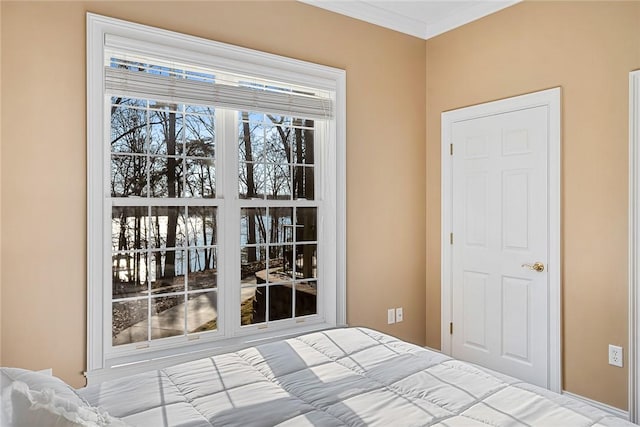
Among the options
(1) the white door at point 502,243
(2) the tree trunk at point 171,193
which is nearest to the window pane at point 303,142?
(2) the tree trunk at point 171,193

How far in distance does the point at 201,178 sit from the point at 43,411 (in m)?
2.01

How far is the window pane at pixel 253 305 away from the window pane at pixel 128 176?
95 cm

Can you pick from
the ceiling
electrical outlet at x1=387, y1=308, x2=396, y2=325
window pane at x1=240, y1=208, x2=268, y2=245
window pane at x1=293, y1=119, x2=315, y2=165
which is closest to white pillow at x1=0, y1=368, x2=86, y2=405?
window pane at x1=240, y1=208, x2=268, y2=245

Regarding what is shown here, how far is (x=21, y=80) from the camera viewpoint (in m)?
2.20

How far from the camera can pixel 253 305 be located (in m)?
3.07

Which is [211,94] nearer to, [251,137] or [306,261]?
[251,137]

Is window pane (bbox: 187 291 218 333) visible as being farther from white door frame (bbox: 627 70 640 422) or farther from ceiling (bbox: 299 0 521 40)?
white door frame (bbox: 627 70 640 422)

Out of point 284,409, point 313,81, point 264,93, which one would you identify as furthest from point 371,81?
point 284,409

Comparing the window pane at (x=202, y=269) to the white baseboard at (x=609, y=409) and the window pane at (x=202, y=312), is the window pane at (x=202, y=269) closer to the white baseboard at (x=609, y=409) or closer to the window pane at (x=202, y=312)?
the window pane at (x=202, y=312)

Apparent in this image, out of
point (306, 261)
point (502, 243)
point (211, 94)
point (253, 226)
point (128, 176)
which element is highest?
point (211, 94)

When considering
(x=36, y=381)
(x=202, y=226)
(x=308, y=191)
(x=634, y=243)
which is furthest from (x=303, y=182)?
(x=36, y=381)

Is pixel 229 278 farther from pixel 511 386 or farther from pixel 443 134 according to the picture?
pixel 443 134

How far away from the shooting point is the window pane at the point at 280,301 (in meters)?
3.16

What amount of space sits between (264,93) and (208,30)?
1.69 ft
